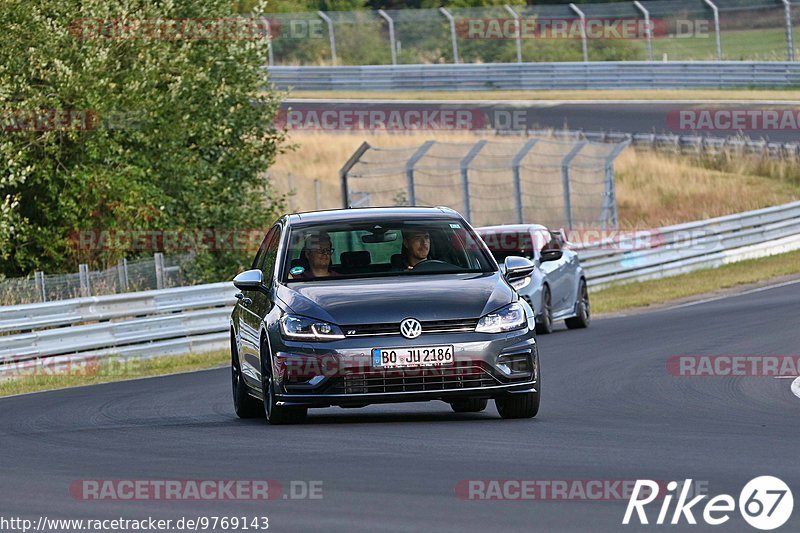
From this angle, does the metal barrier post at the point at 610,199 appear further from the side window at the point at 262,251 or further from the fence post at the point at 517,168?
the side window at the point at 262,251

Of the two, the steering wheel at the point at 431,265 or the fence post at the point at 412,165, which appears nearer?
the steering wheel at the point at 431,265

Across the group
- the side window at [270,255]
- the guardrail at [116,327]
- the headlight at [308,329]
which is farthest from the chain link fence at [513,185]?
the headlight at [308,329]

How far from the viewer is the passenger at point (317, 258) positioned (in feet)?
38.4

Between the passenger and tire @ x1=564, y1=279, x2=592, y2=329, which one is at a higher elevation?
the passenger

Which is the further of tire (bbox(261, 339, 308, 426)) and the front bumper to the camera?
tire (bbox(261, 339, 308, 426))

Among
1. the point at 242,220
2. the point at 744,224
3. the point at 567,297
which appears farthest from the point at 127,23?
the point at 744,224

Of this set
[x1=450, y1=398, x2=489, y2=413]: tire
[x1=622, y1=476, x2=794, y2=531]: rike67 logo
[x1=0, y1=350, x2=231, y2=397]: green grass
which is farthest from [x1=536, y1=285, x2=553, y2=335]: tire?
[x1=622, y1=476, x2=794, y2=531]: rike67 logo

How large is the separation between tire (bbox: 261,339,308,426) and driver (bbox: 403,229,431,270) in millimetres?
1193

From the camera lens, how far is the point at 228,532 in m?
7.05

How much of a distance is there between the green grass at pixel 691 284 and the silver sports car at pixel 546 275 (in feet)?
12.0

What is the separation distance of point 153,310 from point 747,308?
8354 millimetres

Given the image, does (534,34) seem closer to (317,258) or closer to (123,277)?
(123,277)

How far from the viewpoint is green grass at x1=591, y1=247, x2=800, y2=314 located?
27547 mm

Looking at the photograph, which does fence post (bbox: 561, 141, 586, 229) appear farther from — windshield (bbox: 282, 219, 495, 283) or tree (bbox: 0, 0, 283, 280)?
windshield (bbox: 282, 219, 495, 283)
